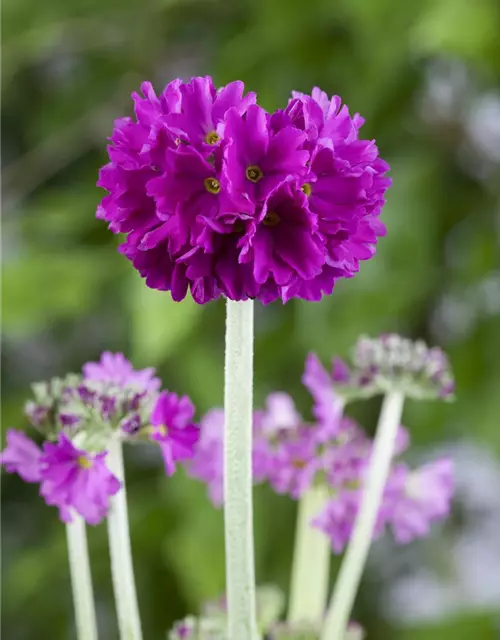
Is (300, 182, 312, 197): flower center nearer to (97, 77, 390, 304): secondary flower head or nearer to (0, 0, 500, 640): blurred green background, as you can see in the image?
(97, 77, 390, 304): secondary flower head

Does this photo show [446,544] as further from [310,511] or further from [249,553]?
[249,553]

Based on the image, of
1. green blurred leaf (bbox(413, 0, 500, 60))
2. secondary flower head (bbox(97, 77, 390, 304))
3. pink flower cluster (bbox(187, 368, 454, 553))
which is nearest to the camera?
secondary flower head (bbox(97, 77, 390, 304))

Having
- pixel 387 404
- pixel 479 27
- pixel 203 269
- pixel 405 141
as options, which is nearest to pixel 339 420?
pixel 387 404

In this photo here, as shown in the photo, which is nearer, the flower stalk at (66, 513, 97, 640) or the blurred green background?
the flower stalk at (66, 513, 97, 640)

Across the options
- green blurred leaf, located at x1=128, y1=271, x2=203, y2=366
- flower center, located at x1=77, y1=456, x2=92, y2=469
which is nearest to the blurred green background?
green blurred leaf, located at x1=128, y1=271, x2=203, y2=366

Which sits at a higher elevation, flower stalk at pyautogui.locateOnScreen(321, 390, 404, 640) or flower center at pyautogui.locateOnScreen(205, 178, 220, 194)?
flower center at pyautogui.locateOnScreen(205, 178, 220, 194)

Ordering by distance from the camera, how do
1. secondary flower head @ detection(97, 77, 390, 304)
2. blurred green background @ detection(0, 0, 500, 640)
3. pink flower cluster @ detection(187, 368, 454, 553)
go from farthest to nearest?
blurred green background @ detection(0, 0, 500, 640) < pink flower cluster @ detection(187, 368, 454, 553) < secondary flower head @ detection(97, 77, 390, 304)
